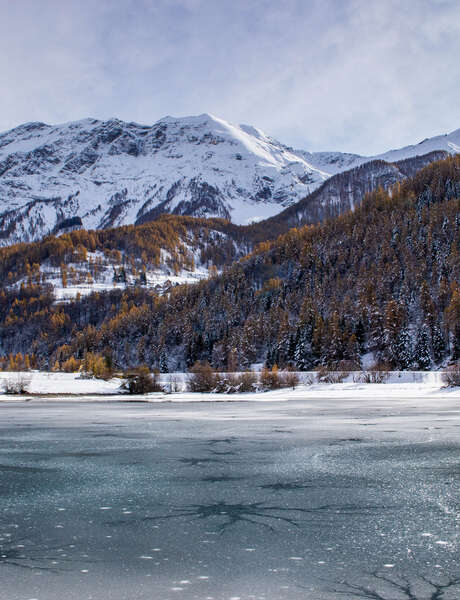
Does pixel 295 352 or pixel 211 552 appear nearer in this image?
pixel 211 552

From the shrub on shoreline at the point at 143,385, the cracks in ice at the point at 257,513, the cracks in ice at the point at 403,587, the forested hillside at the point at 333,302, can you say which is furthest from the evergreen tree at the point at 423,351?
the cracks in ice at the point at 403,587

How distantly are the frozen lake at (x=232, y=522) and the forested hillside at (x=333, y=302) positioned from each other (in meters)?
76.9

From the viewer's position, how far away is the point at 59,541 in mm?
6961

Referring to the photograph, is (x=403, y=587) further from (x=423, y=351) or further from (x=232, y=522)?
(x=423, y=351)

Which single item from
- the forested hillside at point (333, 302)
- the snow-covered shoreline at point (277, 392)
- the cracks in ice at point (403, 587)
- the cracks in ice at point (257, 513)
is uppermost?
the forested hillside at point (333, 302)

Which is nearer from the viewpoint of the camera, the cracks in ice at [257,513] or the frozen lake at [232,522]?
the frozen lake at [232,522]

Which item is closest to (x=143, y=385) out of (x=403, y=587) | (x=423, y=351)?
(x=423, y=351)

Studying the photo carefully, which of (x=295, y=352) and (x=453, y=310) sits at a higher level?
(x=453, y=310)

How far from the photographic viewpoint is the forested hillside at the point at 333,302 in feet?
322

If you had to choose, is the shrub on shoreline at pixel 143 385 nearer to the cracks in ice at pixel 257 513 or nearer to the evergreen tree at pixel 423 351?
the evergreen tree at pixel 423 351

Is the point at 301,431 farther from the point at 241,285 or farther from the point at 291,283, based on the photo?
the point at 241,285

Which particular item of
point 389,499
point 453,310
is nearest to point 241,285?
point 453,310

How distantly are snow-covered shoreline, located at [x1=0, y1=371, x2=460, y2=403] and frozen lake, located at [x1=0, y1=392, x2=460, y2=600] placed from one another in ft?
116

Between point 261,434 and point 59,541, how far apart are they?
13204 mm
